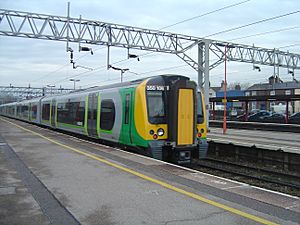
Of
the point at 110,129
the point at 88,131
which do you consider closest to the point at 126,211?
the point at 110,129

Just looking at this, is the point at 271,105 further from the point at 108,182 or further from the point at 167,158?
the point at 108,182

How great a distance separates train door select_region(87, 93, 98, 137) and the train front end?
15.0ft

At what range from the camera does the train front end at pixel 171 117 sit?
35.3 ft

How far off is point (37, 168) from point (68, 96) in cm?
1214

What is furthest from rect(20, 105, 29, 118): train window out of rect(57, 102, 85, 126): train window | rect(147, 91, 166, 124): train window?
rect(147, 91, 166, 124): train window

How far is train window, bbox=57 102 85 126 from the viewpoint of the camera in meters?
17.3

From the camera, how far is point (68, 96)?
2058cm

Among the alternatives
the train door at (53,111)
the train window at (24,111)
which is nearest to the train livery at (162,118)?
the train door at (53,111)

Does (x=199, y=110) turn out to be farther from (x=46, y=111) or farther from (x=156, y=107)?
(x=46, y=111)

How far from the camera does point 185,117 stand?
1104 centimetres

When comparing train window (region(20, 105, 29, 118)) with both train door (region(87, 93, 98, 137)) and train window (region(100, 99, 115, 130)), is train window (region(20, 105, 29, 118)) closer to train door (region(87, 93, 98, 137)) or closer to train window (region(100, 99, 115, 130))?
train door (region(87, 93, 98, 137))

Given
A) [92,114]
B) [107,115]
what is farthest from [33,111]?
[107,115]

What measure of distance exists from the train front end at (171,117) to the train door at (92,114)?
15.0 ft

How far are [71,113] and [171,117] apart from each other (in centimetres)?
982
